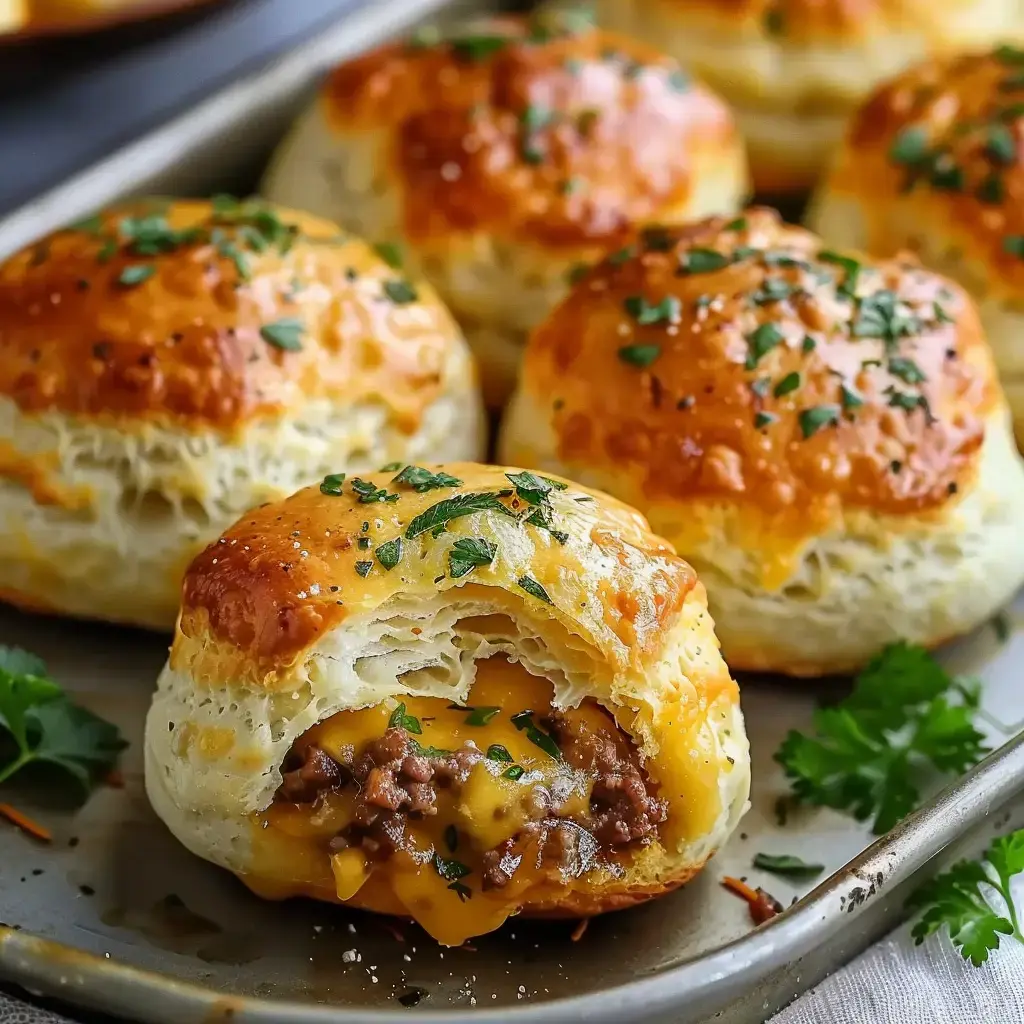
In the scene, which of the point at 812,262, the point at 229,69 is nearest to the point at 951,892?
the point at 812,262

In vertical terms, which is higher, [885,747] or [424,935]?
[885,747]

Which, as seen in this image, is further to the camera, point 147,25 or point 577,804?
point 147,25

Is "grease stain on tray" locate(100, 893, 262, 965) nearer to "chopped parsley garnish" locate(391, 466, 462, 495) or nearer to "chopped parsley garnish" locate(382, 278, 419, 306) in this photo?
"chopped parsley garnish" locate(391, 466, 462, 495)

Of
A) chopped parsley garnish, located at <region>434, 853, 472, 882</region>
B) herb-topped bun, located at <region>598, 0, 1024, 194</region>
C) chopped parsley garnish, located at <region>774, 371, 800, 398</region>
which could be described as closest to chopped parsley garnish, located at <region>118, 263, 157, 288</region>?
chopped parsley garnish, located at <region>774, 371, 800, 398</region>

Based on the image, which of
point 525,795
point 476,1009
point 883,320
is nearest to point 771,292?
point 883,320

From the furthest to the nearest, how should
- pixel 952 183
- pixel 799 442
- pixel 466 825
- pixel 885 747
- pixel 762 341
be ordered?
pixel 952 183, pixel 762 341, pixel 799 442, pixel 885 747, pixel 466 825

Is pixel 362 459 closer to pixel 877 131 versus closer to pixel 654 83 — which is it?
pixel 654 83

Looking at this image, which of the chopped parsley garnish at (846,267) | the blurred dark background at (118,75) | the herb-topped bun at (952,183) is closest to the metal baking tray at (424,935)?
the chopped parsley garnish at (846,267)

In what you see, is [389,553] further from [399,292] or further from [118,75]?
[118,75]
